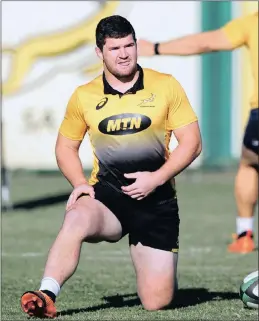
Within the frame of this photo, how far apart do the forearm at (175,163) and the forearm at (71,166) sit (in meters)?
0.52

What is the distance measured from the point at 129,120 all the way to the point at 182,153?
0.39 meters

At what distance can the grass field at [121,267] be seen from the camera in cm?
730

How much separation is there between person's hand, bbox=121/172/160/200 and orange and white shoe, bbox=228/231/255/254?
354 centimetres

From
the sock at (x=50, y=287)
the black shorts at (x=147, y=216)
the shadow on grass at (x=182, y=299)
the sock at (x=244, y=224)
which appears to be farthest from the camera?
the sock at (x=244, y=224)

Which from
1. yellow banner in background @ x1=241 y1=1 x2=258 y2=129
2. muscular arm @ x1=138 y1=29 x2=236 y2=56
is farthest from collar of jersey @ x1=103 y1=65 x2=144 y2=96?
yellow banner in background @ x1=241 y1=1 x2=258 y2=129

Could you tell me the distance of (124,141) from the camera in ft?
23.4

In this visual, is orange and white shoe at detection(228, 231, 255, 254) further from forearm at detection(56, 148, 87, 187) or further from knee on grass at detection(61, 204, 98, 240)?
knee on grass at detection(61, 204, 98, 240)

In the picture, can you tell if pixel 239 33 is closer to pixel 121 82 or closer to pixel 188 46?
pixel 188 46

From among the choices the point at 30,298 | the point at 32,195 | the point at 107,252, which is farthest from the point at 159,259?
the point at 32,195

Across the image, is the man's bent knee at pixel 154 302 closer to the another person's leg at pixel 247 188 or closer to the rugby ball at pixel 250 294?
the rugby ball at pixel 250 294

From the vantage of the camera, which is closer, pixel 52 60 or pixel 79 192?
pixel 79 192

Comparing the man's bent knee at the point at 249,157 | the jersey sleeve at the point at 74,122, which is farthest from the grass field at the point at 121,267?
the jersey sleeve at the point at 74,122

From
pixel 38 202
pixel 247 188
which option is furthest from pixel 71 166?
pixel 38 202

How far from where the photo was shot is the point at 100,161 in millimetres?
7254
